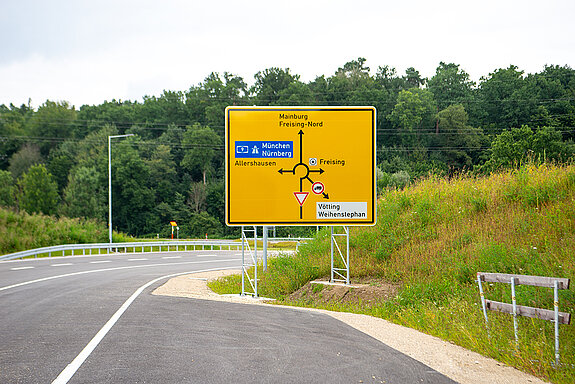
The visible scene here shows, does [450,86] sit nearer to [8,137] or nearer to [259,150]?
[8,137]

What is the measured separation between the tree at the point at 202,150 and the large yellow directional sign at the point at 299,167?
75.0 meters

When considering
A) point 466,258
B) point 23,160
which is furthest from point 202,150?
point 466,258

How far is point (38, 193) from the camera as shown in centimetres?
7900

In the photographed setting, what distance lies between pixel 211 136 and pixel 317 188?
77.3 meters

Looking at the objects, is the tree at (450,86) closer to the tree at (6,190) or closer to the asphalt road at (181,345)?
the tree at (6,190)

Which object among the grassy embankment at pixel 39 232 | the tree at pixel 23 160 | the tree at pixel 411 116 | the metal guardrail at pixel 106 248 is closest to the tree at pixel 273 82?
the tree at pixel 411 116

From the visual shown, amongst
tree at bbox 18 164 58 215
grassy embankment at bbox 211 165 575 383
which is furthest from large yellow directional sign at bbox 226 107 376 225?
tree at bbox 18 164 58 215

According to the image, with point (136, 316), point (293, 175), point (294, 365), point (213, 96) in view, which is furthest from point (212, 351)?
point (213, 96)

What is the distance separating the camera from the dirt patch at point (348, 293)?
15.7m

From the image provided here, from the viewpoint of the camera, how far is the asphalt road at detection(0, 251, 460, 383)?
684 cm

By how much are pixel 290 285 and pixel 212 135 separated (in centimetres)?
7535

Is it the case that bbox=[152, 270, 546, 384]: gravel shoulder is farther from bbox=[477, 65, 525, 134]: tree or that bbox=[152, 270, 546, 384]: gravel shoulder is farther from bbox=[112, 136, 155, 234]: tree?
bbox=[112, 136, 155, 234]: tree

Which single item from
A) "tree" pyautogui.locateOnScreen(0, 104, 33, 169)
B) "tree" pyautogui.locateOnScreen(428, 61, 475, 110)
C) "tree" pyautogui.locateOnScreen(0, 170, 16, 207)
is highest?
"tree" pyautogui.locateOnScreen(428, 61, 475, 110)

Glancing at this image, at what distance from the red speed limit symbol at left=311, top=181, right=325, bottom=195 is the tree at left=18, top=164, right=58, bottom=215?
6874 centimetres
